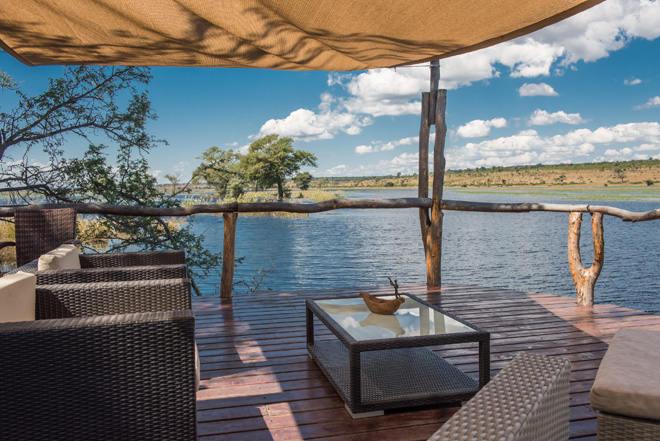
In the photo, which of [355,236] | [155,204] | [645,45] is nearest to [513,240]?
[355,236]

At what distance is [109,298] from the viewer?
2.24 metres

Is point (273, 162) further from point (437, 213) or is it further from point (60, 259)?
point (60, 259)

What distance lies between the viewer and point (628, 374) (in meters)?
1.77

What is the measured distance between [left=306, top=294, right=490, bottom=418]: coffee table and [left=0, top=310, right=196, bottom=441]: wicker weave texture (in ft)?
3.01

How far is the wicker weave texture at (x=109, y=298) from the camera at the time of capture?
7.19 feet

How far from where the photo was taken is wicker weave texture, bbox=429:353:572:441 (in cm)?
82

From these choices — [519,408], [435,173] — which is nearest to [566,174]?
[435,173]

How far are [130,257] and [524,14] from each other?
2.75m

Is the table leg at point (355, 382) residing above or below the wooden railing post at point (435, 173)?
below

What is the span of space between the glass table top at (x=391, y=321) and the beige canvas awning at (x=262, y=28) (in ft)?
4.57

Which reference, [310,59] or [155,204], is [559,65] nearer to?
[155,204]

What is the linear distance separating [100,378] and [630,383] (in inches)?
66.5

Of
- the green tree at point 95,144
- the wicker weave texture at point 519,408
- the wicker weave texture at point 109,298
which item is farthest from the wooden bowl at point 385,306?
the green tree at point 95,144

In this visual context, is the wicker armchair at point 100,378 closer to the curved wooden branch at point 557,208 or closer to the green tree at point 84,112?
the curved wooden branch at point 557,208
